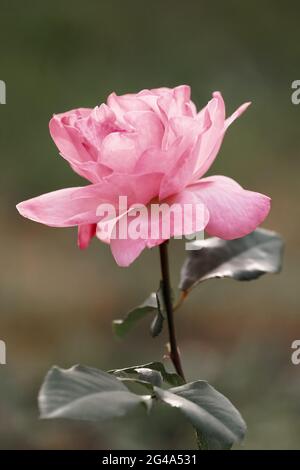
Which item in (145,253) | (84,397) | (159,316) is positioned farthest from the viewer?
(145,253)

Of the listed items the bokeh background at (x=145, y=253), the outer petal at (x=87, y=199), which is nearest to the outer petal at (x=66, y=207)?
the outer petal at (x=87, y=199)

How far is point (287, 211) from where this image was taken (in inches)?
66.0

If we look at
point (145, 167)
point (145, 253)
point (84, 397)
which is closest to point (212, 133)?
point (145, 167)

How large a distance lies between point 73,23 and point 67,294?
1.16 m

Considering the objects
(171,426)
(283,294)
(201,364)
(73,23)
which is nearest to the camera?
(171,426)

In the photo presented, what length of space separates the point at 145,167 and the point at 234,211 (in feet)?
0.15

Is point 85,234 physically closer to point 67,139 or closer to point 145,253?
point 67,139

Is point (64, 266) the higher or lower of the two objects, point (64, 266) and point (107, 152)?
the lower

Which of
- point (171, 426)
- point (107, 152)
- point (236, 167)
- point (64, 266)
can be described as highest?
point (107, 152)

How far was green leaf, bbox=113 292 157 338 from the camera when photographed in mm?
477

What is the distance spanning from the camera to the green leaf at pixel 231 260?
1.65ft

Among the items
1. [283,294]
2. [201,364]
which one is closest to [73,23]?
[283,294]

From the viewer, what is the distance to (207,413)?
37cm
